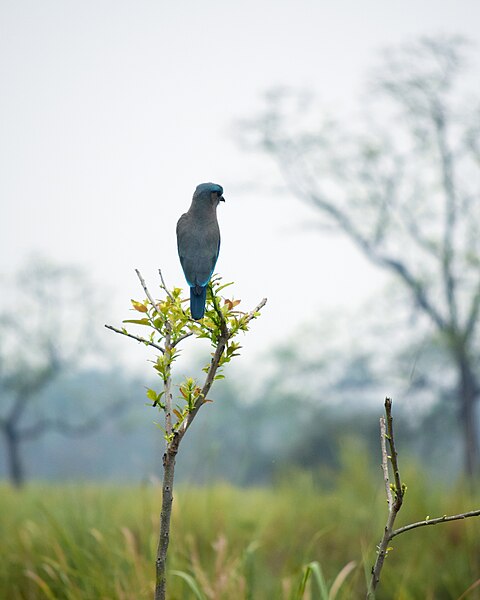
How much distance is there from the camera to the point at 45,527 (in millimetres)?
4320

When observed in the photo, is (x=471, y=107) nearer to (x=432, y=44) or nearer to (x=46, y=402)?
(x=432, y=44)

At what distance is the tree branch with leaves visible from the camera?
1.33 m

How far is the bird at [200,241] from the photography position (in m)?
1.33

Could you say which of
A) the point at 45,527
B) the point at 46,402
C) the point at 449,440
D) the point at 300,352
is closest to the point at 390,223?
the point at 300,352

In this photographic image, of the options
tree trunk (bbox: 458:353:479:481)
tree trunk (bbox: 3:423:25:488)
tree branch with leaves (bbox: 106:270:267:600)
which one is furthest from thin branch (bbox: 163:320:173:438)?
tree trunk (bbox: 3:423:25:488)

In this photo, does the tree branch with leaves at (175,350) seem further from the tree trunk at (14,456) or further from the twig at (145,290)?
the tree trunk at (14,456)

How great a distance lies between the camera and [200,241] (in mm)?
1370

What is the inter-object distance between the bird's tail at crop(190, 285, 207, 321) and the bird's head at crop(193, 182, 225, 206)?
18 centimetres

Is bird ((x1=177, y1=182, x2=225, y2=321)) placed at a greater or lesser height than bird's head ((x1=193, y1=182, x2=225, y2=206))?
lesser

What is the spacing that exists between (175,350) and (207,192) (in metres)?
0.33

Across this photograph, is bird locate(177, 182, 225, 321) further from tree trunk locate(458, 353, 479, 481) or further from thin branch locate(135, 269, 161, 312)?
tree trunk locate(458, 353, 479, 481)

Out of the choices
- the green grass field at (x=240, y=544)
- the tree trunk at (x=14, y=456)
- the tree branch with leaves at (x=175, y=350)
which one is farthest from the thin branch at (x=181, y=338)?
the tree trunk at (x=14, y=456)

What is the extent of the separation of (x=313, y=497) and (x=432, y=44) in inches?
400

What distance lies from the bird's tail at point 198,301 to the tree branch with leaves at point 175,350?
4 cm
